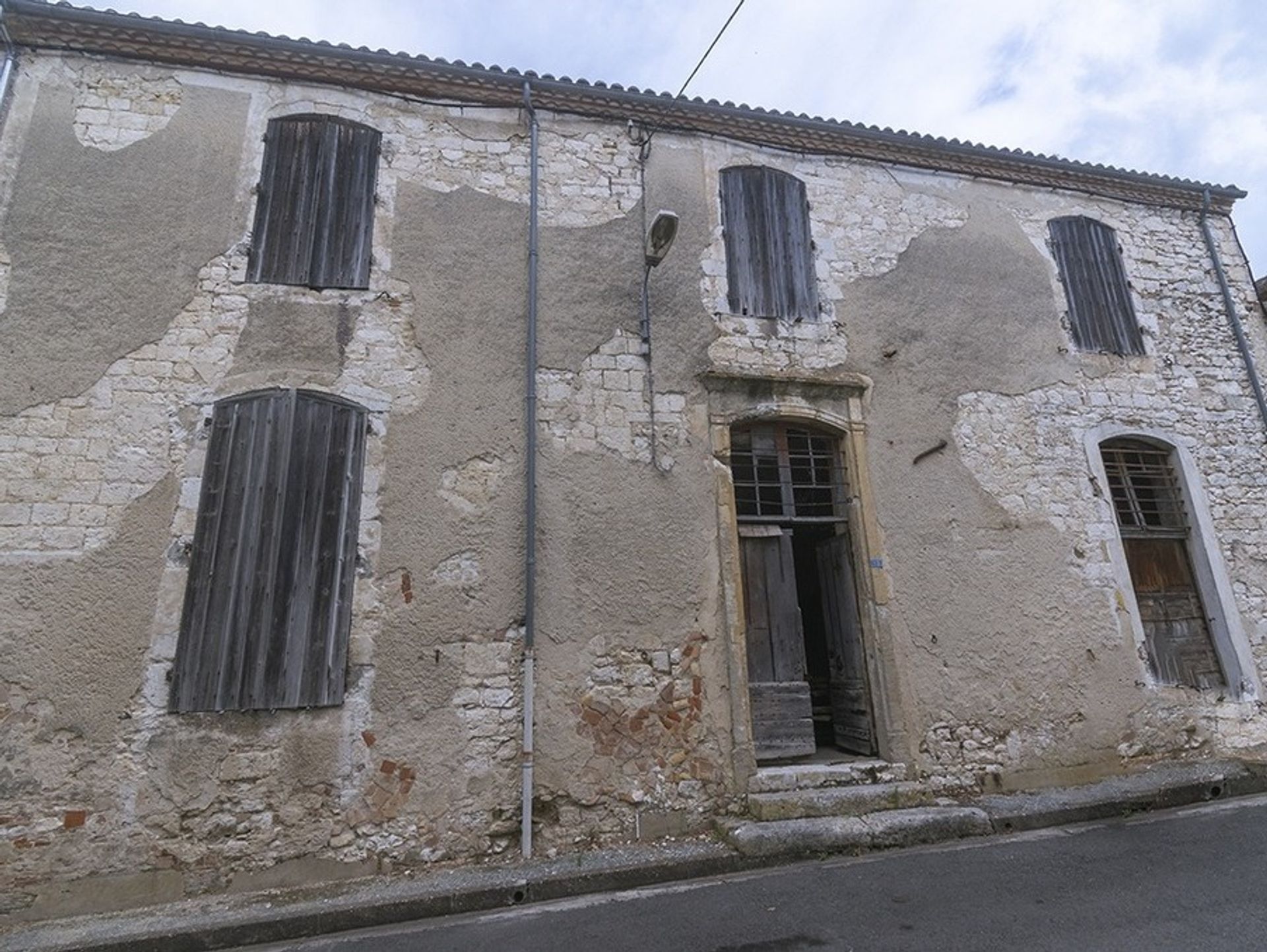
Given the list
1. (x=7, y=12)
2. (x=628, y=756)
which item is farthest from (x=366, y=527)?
(x=7, y=12)

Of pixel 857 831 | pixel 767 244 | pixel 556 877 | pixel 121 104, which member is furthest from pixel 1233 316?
pixel 121 104

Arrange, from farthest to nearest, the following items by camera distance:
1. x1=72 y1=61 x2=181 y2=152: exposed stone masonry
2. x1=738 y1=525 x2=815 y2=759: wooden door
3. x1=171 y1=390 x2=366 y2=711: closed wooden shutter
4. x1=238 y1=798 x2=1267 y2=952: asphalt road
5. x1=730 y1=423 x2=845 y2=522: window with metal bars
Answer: x1=730 y1=423 x2=845 y2=522: window with metal bars < x1=738 y1=525 x2=815 y2=759: wooden door < x1=72 y1=61 x2=181 y2=152: exposed stone masonry < x1=171 y1=390 x2=366 y2=711: closed wooden shutter < x1=238 y1=798 x2=1267 y2=952: asphalt road

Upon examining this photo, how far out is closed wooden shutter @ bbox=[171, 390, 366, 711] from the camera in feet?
14.9

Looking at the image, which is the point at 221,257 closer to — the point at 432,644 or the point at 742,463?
the point at 432,644

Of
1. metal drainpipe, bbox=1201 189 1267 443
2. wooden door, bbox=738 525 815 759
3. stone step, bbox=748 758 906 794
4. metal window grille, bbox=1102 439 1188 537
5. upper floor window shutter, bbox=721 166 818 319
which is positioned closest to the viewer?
stone step, bbox=748 758 906 794

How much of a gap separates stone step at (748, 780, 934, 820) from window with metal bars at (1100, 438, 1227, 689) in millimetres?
2892

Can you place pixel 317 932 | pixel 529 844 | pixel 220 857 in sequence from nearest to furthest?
pixel 317 932
pixel 220 857
pixel 529 844

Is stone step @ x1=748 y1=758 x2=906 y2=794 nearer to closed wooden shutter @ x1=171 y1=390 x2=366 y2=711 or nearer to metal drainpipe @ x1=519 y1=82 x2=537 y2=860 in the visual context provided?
metal drainpipe @ x1=519 y1=82 x2=537 y2=860

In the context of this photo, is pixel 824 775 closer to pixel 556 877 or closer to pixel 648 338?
pixel 556 877

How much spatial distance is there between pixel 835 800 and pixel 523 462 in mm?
3444

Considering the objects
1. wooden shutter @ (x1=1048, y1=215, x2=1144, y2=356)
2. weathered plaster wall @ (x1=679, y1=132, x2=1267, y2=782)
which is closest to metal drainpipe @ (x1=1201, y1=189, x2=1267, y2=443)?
weathered plaster wall @ (x1=679, y1=132, x2=1267, y2=782)

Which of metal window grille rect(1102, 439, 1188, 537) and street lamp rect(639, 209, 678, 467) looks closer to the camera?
street lamp rect(639, 209, 678, 467)

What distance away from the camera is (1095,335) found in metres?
7.13

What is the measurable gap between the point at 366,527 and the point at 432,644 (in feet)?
3.25
